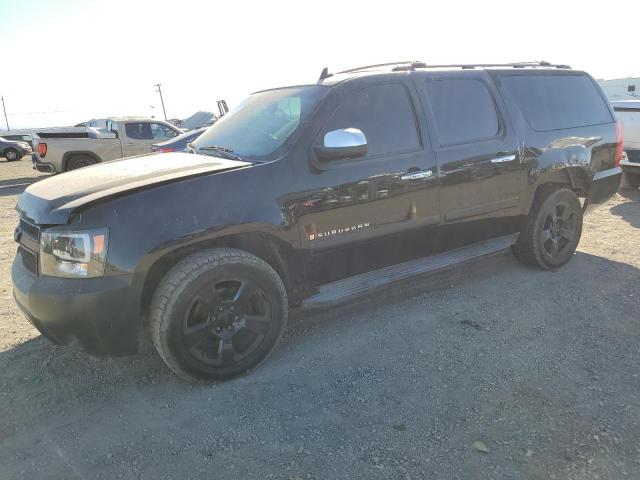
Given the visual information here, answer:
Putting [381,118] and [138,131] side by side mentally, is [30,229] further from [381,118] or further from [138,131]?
[138,131]

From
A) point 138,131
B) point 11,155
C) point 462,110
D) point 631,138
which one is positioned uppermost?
point 462,110

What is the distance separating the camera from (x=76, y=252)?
8.63 ft

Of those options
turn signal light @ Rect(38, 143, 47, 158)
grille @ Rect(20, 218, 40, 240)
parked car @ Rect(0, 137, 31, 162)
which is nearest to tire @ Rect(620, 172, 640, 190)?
grille @ Rect(20, 218, 40, 240)

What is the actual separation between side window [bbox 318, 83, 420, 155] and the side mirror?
0.19 metres

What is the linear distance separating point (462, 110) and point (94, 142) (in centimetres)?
1247

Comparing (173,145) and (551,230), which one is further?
(173,145)

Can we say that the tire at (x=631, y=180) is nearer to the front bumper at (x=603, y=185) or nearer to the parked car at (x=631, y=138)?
the parked car at (x=631, y=138)

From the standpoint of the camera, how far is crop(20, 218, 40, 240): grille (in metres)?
2.84

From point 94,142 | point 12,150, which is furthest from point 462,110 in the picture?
point 12,150

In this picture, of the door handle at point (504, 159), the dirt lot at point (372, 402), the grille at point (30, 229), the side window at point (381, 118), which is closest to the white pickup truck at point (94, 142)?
the dirt lot at point (372, 402)

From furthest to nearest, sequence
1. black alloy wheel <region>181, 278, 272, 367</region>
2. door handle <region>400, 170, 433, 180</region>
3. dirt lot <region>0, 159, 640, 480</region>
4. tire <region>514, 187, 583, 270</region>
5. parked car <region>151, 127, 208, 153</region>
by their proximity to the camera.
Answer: parked car <region>151, 127, 208, 153</region>, tire <region>514, 187, 583, 270</region>, door handle <region>400, 170, 433, 180</region>, black alloy wheel <region>181, 278, 272, 367</region>, dirt lot <region>0, 159, 640, 480</region>

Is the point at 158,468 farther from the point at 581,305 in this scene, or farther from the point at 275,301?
the point at 581,305

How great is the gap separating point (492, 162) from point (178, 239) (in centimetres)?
265

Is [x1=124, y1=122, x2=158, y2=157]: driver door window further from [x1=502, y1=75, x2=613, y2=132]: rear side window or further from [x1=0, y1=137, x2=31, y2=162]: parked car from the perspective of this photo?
[x1=0, y1=137, x2=31, y2=162]: parked car
